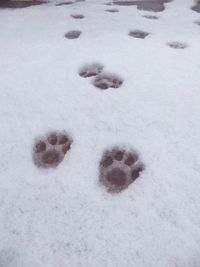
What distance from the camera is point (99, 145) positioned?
221 cm

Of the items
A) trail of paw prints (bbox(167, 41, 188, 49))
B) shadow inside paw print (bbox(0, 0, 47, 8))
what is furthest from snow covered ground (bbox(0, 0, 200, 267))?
shadow inside paw print (bbox(0, 0, 47, 8))

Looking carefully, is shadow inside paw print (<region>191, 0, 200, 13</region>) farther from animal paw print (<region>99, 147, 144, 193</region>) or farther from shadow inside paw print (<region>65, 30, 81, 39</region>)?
animal paw print (<region>99, 147, 144, 193</region>)

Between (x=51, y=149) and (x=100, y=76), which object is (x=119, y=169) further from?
(x=100, y=76)

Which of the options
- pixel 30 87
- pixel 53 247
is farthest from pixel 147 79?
pixel 53 247

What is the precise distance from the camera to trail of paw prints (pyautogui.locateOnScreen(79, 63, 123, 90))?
8.83ft

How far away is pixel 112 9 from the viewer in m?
3.97

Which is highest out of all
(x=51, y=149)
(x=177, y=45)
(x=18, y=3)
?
(x=177, y=45)

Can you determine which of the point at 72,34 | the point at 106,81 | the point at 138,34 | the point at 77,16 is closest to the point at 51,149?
the point at 106,81

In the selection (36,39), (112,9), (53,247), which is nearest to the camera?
(53,247)

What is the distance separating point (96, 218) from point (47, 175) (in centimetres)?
44

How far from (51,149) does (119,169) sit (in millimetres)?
493

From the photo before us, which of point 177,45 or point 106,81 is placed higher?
point 177,45

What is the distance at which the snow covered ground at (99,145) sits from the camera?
69.8 inches

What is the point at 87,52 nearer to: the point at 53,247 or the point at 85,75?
the point at 85,75
